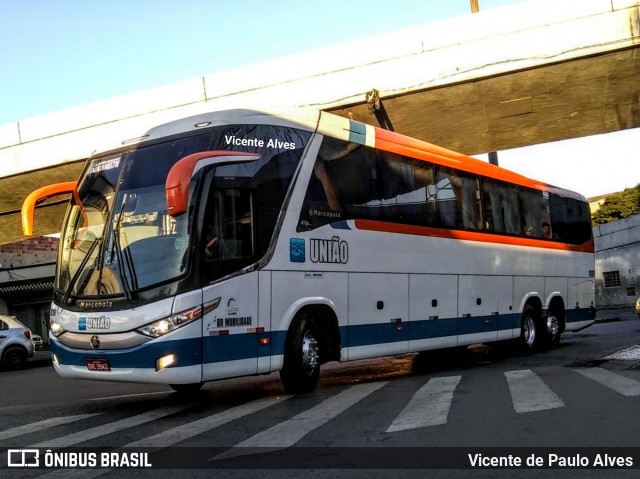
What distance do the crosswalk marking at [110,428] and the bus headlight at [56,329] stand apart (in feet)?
4.61

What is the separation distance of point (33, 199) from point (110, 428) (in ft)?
11.2

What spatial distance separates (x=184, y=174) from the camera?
7645mm

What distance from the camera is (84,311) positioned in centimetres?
826

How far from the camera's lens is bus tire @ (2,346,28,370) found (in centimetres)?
1900

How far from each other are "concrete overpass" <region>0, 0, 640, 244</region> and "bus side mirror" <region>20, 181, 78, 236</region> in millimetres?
5637

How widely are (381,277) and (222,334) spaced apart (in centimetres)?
352

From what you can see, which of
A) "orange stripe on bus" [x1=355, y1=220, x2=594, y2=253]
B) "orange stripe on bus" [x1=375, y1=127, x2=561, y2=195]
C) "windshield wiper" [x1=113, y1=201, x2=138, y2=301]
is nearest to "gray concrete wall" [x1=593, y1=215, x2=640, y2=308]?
"orange stripe on bus" [x1=355, y1=220, x2=594, y2=253]

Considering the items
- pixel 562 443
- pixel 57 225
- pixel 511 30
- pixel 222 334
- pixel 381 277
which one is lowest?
pixel 562 443

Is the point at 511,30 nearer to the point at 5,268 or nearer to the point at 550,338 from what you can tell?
the point at 550,338

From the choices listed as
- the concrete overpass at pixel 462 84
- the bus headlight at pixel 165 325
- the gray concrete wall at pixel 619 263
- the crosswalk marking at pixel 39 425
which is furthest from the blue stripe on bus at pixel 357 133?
the gray concrete wall at pixel 619 263

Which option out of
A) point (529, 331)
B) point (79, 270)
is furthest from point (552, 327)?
point (79, 270)

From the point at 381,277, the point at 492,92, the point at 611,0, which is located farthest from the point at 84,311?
the point at 611,0

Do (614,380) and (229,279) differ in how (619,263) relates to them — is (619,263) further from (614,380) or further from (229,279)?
(229,279)

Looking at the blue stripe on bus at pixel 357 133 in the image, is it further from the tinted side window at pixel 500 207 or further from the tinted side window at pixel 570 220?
the tinted side window at pixel 570 220
